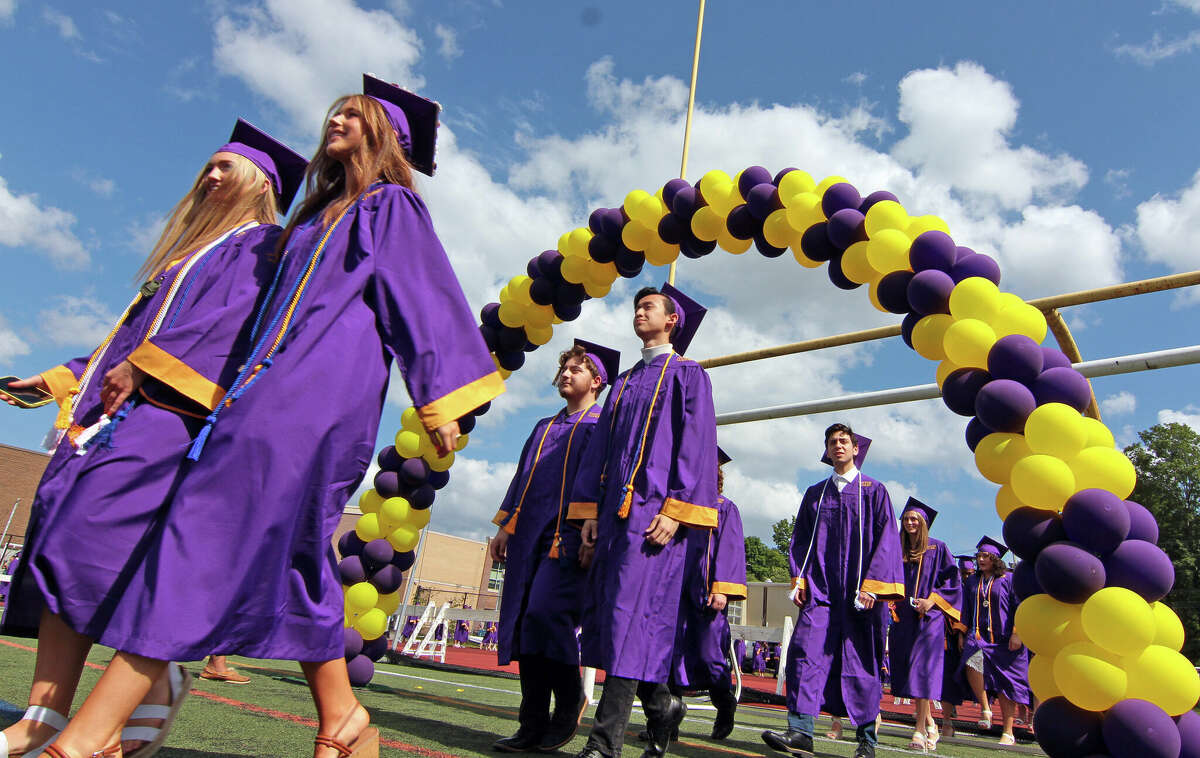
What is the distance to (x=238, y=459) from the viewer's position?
1.69 m

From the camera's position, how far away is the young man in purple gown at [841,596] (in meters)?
4.57

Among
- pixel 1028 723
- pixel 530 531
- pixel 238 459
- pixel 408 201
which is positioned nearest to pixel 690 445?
pixel 530 531

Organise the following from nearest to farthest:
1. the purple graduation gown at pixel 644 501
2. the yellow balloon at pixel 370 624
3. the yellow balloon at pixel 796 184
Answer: the purple graduation gown at pixel 644 501 < the yellow balloon at pixel 796 184 < the yellow balloon at pixel 370 624

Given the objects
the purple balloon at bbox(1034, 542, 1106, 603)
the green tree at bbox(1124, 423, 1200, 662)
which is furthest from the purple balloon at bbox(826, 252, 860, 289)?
the green tree at bbox(1124, 423, 1200, 662)

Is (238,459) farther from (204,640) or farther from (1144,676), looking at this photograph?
(1144,676)

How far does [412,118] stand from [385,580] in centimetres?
400

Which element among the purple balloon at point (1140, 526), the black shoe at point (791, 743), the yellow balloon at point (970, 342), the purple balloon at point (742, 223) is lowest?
the black shoe at point (791, 743)

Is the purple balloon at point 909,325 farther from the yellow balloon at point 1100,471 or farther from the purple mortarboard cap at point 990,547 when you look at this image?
the purple mortarboard cap at point 990,547

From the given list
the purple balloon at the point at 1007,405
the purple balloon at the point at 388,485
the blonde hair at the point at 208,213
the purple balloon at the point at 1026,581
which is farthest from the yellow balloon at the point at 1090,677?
the purple balloon at the point at 388,485

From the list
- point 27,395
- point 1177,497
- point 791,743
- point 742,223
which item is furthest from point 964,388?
point 1177,497

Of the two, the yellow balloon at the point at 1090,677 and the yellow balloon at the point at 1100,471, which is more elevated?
the yellow balloon at the point at 1100,471

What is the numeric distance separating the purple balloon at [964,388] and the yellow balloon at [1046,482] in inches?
18.5

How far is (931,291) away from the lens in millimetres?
3598

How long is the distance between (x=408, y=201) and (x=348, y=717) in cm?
131
